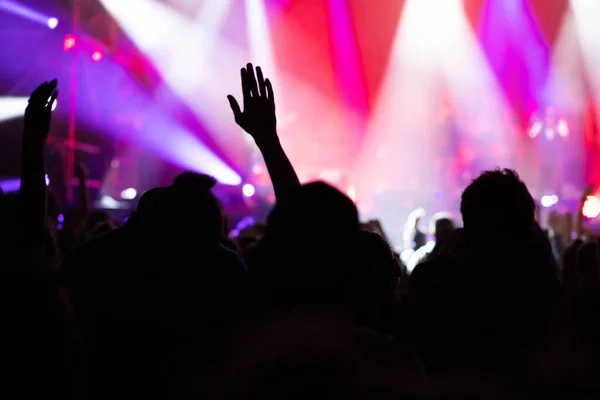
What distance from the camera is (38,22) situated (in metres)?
11.1

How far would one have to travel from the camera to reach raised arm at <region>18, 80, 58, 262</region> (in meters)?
1.94

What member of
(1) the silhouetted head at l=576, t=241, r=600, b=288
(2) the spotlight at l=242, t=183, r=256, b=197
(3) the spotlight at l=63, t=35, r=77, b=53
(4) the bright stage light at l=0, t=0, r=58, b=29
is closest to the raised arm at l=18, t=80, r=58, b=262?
(1) the silhouetted head at l=576, t=241, r=600, b=288

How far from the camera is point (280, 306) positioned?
151 centimetres

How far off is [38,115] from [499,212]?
1484 millimetres

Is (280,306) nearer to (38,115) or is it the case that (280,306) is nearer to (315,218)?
(315,218)

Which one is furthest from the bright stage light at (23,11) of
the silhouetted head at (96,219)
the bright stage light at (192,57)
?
the silhouetted head at (96,219)

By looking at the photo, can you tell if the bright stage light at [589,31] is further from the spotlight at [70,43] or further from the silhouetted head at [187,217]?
the silhouetted head at [187,217]

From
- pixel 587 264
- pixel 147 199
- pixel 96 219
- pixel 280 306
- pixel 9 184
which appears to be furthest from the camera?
pixel 9 184

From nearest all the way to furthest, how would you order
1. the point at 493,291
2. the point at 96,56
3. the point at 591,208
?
1. the point at 493,291
2. the point at 591,208
3. the point at 96,56

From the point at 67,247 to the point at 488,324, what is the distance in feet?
11.7

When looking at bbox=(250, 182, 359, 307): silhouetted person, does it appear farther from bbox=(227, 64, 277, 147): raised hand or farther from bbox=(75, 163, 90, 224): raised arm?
bbox=(75, 163, 90, 224): raised arm

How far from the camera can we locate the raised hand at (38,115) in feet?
7.01

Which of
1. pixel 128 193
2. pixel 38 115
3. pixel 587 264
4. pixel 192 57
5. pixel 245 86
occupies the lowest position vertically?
pixel 587 264

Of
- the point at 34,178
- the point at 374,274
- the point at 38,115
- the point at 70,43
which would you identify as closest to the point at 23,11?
the point at 70,43
